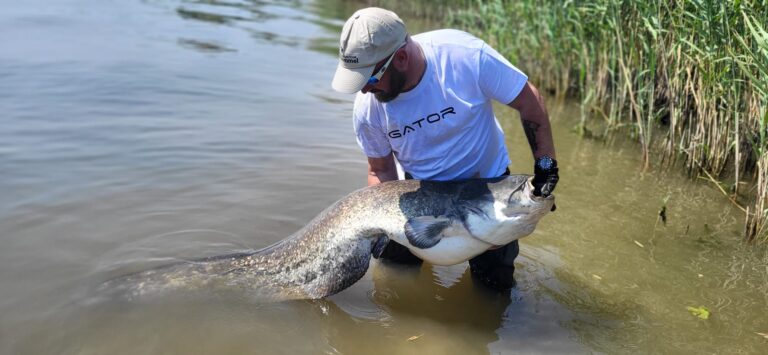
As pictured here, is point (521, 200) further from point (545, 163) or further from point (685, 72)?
point (685, 72)

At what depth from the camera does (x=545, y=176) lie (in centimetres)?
275

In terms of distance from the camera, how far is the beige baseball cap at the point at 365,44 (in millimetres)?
2822

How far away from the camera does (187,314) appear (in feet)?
11.3

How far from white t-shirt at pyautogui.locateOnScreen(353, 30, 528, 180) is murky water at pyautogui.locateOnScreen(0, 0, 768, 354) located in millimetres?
936

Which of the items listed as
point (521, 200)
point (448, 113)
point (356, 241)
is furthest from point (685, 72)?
point (356, 241)

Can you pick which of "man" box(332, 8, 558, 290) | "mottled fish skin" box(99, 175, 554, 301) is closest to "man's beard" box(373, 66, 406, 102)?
"man" box(332, 8, 558, 290)

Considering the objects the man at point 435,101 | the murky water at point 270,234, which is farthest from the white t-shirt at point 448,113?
the murky water at point 270,234

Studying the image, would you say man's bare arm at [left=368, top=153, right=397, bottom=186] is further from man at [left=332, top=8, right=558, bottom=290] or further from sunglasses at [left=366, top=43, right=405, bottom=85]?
sunglasses at [left=366, top=43, right=405, bottom=85]

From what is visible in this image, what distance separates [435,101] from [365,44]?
551 millimetres

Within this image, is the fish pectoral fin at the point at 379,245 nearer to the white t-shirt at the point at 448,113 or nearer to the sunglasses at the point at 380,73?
the white t-shirt at the point at 448,113

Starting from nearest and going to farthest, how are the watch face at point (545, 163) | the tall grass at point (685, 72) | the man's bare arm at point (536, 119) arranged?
the watch face at point (545, 163) → the man's bare arm at point (536, 119) → the tall grass at point (685, 72)

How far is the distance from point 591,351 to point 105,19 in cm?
1251

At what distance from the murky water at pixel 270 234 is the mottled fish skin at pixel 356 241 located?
0.17 m

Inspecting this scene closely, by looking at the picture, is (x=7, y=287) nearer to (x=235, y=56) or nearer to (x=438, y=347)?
(x=438, y=347)
